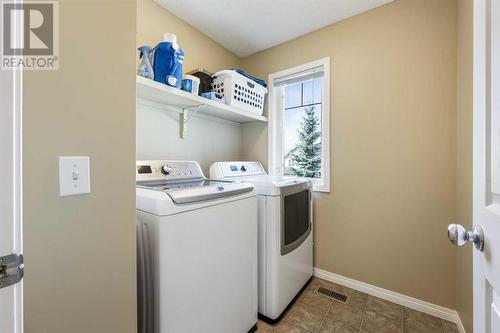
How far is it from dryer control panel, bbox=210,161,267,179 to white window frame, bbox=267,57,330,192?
6.3 inches

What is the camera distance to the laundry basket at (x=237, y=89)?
6.29ft

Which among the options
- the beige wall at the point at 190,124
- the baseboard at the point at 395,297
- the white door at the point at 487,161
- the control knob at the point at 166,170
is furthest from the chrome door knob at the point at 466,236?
the beige wall at the point at 190,124

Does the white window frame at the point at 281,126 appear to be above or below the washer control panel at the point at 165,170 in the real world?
above

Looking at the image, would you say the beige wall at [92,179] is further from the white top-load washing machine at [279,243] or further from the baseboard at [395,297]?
the baseboard at [395,297]

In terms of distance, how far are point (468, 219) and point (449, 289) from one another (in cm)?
69

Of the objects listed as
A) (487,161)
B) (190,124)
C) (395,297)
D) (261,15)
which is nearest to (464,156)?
(487,161)

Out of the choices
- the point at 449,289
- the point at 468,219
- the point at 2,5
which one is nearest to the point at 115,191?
the point at 2,5

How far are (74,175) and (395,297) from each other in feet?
7.42

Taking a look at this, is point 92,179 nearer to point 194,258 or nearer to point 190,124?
point 194,258

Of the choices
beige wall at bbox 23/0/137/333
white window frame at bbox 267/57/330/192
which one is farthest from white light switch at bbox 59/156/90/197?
white window frame at bbox 267/57/330/192

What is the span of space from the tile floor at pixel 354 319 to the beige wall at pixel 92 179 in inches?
46.8

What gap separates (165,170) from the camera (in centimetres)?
151

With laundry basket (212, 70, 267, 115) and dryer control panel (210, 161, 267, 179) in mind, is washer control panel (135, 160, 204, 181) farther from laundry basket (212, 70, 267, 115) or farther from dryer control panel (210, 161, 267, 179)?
laundry basket (212, 70, 267, 115)

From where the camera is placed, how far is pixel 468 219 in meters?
1.22
